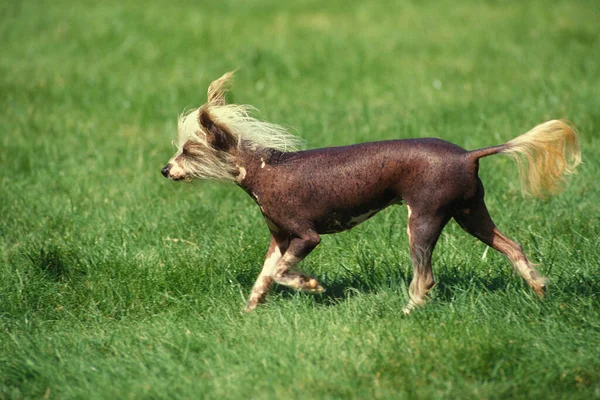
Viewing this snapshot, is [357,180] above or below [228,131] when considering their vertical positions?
below

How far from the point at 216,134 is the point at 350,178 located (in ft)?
2.79

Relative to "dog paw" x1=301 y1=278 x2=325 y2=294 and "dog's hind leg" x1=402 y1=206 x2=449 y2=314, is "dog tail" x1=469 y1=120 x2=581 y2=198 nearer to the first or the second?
"dog's hind leg" x1=402 y1=206 x2=449 y2=314

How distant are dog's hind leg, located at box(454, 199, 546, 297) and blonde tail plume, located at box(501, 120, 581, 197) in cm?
35

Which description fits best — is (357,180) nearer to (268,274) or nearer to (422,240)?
(422,240)

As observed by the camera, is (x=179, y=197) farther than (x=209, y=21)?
No

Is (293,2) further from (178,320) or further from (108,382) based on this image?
(108,382)

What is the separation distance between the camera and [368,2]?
13789mm

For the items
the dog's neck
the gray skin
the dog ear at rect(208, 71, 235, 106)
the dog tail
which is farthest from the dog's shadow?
the dog ear at rect(208, 71, 235, 106)

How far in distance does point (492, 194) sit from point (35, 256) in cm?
361

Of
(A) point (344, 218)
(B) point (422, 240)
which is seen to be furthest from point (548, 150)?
(A) point (344, 218)

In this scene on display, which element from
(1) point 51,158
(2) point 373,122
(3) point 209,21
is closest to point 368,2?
(3) point 209,21

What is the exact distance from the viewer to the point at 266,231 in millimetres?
6324

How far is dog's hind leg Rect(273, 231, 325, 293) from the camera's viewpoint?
4879mm

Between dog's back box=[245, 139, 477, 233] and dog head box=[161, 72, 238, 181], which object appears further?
dog head box=[161, 72, 238, 181]
